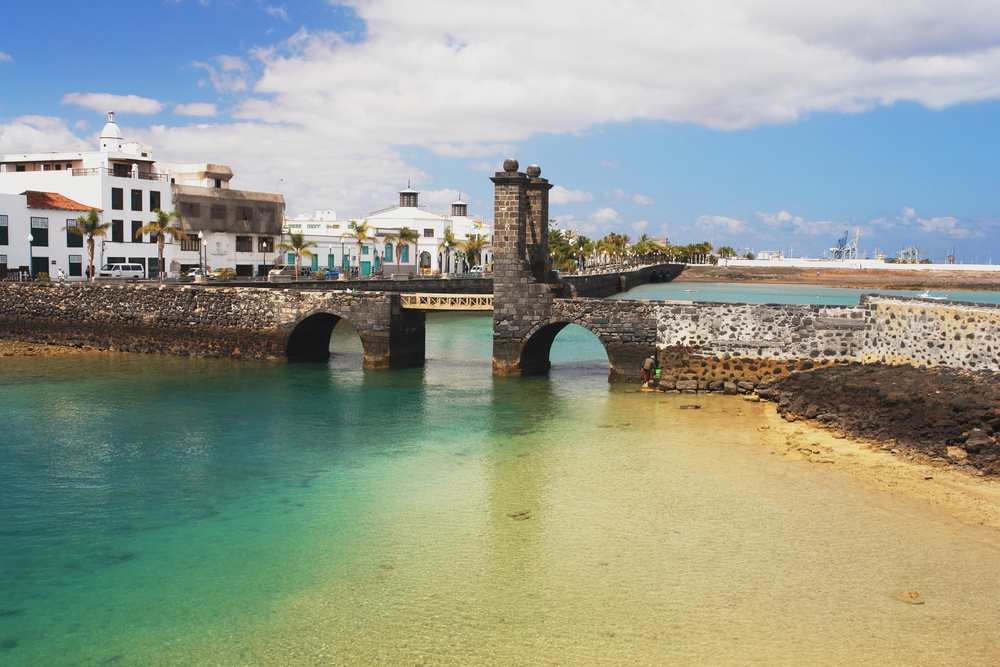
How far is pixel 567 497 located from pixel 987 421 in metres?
9.39

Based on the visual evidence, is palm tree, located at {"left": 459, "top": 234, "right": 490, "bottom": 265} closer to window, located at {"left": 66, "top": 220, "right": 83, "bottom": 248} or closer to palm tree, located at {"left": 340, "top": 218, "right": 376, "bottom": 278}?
palm tree, located at {"left": 340, "top": 218, "right": 376, "bottom": 278}

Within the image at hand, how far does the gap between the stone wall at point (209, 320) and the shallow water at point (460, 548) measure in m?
9.11

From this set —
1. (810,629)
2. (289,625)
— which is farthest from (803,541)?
(289,625)

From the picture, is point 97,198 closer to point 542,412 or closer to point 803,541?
point 542,412

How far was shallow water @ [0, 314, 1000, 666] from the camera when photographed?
38.3 ft

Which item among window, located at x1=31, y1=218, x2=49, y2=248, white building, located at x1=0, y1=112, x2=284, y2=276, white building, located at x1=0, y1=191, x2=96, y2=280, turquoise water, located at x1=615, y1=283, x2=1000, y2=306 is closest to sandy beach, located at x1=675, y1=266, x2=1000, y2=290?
turquoise water, located at x1=615, y1=283, x2=1000, y2=306

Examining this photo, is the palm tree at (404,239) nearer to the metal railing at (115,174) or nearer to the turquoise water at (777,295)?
the metal railing at (115,174)

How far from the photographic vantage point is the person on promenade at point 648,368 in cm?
3001

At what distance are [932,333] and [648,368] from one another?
897 cm

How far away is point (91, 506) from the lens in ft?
56.3

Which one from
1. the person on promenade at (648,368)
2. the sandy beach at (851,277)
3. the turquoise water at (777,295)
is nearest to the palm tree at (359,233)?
the turquoise water at (777,295)

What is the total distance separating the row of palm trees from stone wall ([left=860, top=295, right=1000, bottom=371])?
154 feet

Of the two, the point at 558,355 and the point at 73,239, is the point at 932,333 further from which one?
the point at 73,239

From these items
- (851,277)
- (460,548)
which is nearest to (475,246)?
(460,548)
